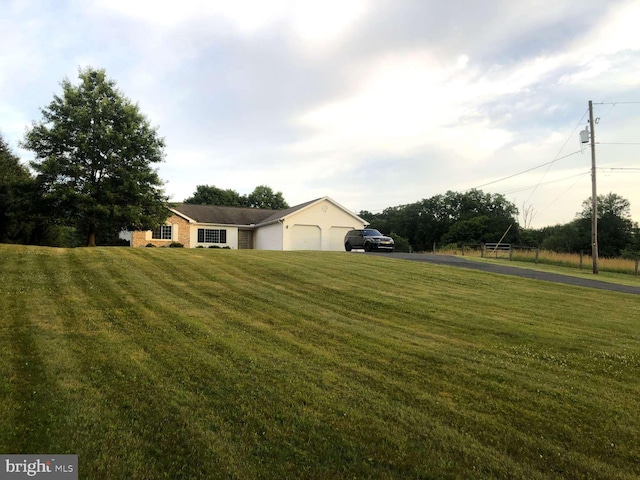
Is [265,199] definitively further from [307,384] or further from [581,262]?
[307,384]

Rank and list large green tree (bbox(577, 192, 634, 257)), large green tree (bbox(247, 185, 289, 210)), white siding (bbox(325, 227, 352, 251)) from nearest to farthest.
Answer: white siding (bbox(325, 227, 352, 251)) → large green tree (bbox(577, 192, 634, 257)) → large green tree (bbox(247, 185, 289, 210))

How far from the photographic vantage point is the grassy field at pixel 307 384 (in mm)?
2939

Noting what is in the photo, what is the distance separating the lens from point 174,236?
100 feet

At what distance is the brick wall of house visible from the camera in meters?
29.2

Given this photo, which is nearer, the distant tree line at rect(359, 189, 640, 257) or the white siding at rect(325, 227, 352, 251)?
the white siding at rect(325, 227, 352, 251)

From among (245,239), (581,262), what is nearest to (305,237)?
(245,239)

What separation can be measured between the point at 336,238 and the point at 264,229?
6451mm

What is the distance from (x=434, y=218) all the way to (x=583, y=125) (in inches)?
2080

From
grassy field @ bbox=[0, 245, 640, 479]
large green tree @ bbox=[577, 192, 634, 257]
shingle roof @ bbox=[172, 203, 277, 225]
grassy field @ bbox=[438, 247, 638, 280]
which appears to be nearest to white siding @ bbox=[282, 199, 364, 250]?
shingle roof @ bbox=[172, 203, 277, 225]

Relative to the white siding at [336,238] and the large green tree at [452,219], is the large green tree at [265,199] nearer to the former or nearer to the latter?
the large green tree at [452,219]

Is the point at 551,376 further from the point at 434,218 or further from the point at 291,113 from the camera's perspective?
the point at 434,218

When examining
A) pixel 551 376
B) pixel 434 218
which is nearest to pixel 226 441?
pixel 551 376

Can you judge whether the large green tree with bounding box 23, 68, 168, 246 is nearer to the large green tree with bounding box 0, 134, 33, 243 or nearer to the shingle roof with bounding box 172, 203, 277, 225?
the large green tree with bounding box 0, 134, 33, 243

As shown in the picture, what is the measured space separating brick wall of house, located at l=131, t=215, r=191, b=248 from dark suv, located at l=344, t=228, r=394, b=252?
45.4ft
